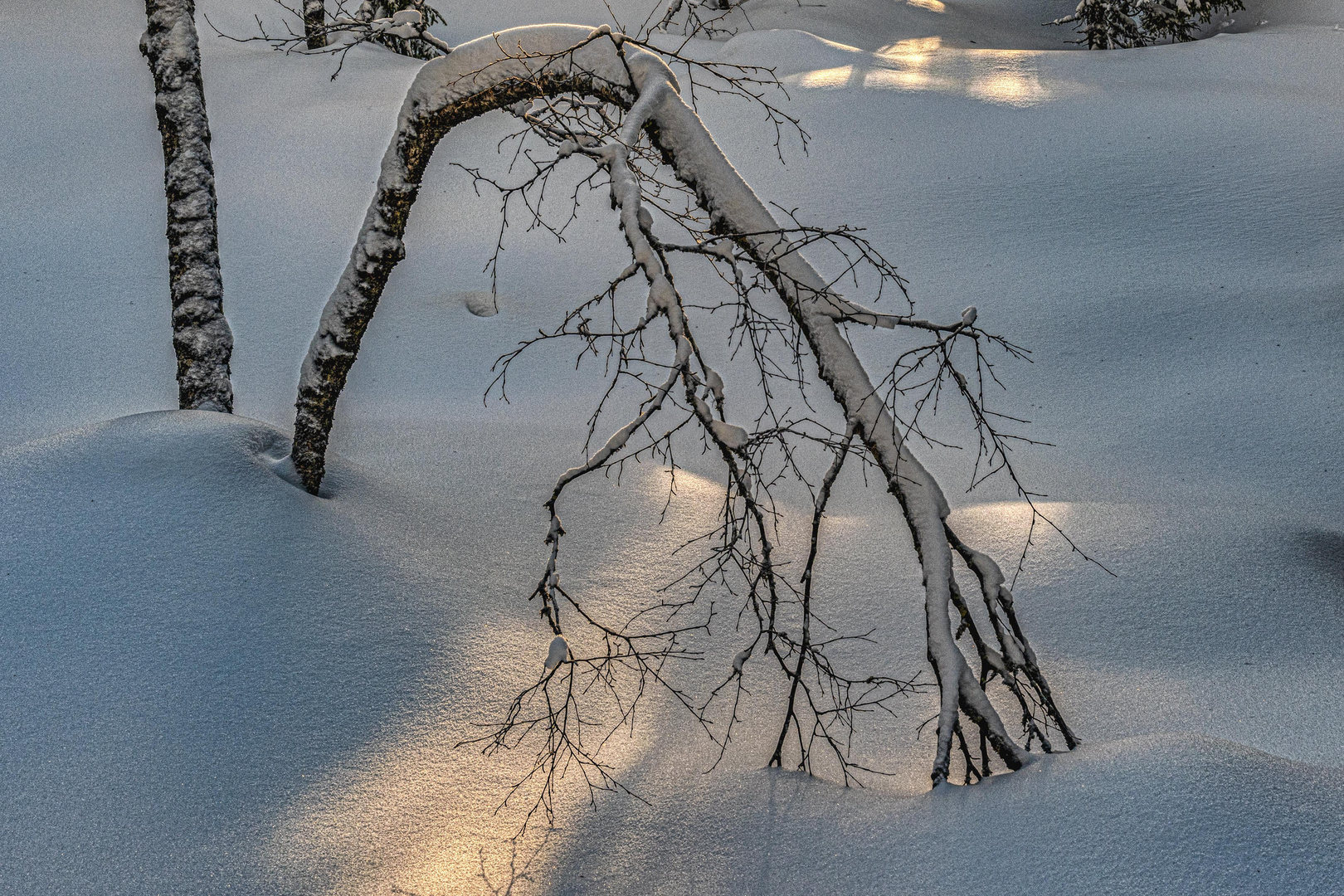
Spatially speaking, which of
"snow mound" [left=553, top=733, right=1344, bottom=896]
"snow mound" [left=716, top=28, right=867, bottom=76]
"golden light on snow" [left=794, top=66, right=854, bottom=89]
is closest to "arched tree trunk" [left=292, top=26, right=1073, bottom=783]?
"snow mound" [left=553, top=733, right=1344, bottom=896]

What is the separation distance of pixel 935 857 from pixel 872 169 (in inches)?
265

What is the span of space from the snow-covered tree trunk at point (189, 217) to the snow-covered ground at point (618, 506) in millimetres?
517

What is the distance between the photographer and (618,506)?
441 cm

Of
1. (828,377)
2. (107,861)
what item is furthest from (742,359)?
(107,861)

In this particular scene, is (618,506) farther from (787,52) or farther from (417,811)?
(787,52)

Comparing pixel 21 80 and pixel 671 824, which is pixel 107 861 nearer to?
pixel 671 824

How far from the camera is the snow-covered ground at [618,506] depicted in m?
2.39

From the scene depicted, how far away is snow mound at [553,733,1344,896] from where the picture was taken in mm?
2133

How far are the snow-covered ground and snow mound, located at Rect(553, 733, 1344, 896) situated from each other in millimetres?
12

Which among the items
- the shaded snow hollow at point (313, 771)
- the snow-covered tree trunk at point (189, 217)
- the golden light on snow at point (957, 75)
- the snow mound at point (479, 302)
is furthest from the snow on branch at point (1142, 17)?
the shaded snow hollow at point (313, 771)

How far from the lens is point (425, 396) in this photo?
625 centimetres

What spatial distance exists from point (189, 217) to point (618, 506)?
7.59 feet

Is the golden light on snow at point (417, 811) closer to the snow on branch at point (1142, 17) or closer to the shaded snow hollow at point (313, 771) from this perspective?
the shaded snow hollow at point (313, 771)

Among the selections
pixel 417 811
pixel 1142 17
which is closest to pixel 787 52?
pixel 1142 17
